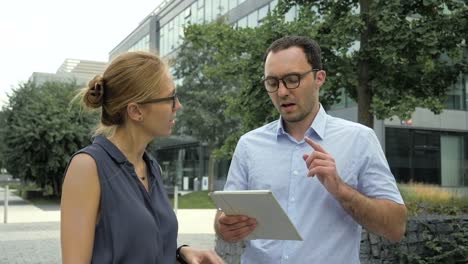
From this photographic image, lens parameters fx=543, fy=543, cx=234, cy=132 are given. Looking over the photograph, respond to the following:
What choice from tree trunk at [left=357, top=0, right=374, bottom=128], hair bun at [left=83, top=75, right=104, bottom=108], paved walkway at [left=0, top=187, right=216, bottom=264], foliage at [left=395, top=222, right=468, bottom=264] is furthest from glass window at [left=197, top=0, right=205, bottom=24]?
A: hair bun at [left=83, top=75, right=104, bottom=108]

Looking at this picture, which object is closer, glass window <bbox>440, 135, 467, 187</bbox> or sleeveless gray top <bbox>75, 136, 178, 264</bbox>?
sleeveless gray top <bbox>75, 136, 178, 264</bbox>

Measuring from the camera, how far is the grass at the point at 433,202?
921 cm

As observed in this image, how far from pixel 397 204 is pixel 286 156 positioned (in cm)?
57

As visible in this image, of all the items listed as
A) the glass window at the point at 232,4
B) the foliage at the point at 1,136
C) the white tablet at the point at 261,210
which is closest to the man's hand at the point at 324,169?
the white tablet at the point at 261,210

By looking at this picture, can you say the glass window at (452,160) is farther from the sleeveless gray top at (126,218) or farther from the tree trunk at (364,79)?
the sleeveless gray top at (126,218)

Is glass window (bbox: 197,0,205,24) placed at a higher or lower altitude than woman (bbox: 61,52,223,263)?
higher

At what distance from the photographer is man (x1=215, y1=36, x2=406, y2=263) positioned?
2.42m

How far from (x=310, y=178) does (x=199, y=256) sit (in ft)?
2.10

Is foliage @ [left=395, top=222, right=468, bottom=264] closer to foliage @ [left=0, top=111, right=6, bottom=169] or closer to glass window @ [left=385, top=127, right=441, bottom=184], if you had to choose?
glass window @ [left=385, top=127, right=441, bottom=184]

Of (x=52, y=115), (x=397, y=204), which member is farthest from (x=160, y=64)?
(x=52, y=115)

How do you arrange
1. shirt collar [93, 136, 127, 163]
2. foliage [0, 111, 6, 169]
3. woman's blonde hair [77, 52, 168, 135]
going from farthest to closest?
foliage [0, 111, 6, 169] < woman's blonde hair [77, 52, 168, 135] < shirt collar [93, 136, 127, 163]

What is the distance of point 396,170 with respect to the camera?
83.8 ft

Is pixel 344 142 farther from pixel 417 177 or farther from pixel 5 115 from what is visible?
pixel 5 115

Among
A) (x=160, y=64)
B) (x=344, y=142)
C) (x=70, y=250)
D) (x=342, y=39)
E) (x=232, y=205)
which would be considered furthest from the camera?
(x=342, y=39)
